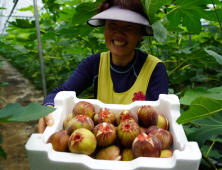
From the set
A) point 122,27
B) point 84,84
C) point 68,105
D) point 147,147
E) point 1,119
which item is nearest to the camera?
point 1,119

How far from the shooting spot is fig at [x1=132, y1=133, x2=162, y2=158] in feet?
2.01

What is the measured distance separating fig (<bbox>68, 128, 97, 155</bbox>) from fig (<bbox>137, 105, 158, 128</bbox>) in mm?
244

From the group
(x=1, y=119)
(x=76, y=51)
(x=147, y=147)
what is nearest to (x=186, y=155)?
(x=147, y=147)

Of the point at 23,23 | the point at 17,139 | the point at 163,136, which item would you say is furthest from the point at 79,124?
the point at 17,139

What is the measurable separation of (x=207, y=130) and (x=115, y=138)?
0.36m

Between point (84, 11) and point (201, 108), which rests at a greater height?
point (84, 11)

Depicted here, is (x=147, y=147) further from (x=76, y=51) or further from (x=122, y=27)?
(x=76, y=51)

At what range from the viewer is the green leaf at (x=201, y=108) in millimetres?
579

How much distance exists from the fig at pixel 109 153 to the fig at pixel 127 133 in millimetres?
36

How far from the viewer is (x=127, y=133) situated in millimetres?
694

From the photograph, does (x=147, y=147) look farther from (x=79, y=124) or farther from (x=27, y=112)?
(x=27, y=112)

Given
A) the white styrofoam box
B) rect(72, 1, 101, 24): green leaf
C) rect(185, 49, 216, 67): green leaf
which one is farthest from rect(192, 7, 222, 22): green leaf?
the white styrofoam box

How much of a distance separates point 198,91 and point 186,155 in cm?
24

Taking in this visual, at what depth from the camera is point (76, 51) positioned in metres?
2.23
